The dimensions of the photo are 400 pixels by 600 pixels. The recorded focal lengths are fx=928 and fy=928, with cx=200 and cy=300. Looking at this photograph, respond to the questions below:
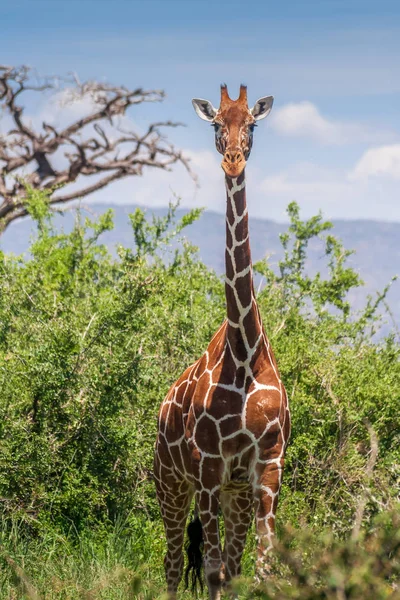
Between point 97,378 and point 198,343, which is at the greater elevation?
point 198,343

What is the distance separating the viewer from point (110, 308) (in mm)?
8750

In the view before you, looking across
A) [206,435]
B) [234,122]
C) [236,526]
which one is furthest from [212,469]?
[234,122]

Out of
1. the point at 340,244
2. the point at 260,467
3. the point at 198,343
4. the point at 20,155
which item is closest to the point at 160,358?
the point at 198,343

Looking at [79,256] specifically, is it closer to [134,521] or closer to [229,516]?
[134,521]

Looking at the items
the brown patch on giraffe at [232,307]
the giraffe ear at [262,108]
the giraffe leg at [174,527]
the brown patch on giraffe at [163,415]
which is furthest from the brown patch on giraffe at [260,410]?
the giraffe ear at [262,108]

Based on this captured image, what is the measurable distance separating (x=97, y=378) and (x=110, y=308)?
2.23 feet

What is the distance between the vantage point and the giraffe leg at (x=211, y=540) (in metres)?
6.12

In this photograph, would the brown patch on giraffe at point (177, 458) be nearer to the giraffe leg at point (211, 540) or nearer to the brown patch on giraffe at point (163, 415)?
the brown patch on giraffe at point (163, 415)

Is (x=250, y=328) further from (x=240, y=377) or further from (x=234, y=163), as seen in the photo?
(x=234, y=163)

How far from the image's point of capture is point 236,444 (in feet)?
19.7

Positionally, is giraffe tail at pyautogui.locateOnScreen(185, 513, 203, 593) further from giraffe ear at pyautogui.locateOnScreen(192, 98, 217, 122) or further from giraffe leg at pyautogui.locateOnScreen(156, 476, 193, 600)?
giraffe ear at pyautogui.locateOnScreen(192, 98, 217, 122)

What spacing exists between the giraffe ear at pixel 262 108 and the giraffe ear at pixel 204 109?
274mm

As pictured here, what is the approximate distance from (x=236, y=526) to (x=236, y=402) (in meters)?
1.10

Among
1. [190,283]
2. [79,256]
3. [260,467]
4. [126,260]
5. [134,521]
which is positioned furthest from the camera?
[79,256]
